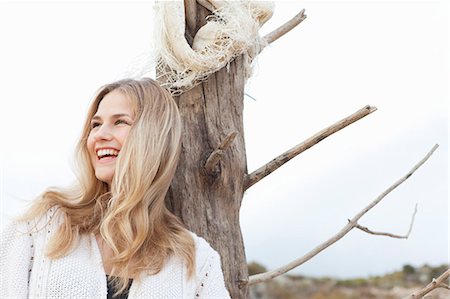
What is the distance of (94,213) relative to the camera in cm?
204

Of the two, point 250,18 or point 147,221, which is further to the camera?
point 250,18

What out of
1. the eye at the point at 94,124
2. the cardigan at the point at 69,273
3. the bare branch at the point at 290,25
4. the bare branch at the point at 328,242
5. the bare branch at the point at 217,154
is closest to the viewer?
A: the cardigan at the point at 69,273

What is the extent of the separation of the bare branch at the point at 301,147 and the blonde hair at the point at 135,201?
0.30 metres

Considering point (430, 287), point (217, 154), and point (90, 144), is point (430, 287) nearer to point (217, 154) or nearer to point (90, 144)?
point (217, 154)

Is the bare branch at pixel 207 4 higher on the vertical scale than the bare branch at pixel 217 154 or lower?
higher

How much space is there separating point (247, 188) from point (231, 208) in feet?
0.35

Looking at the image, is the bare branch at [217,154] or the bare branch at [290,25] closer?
the bare branch at [217,154]

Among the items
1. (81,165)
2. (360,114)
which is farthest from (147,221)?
(360,114)

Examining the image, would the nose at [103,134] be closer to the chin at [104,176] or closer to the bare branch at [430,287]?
the chin at [104,176]

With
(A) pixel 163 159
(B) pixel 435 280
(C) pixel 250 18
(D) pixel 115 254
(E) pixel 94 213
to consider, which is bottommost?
(B) pixel 435 280

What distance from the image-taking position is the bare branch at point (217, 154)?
201 centimetres

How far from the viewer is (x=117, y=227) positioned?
2.00 m

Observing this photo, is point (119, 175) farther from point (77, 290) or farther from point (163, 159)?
point (77, 290)

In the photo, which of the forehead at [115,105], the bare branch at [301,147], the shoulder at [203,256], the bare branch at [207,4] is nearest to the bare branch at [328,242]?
the shoulder at [203,256]
